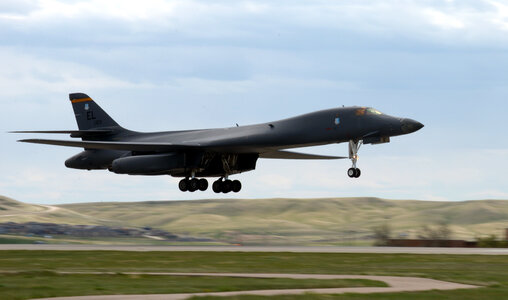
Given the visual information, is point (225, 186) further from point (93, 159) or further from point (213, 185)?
point (93, 159)

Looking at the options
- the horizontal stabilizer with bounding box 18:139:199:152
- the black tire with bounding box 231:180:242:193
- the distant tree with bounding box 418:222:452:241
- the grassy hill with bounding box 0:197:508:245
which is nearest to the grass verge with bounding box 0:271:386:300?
the horizontal stabilizer with bounding box 18:139:199:152

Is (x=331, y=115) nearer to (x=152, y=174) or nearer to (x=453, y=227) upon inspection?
(x=152, y=174)

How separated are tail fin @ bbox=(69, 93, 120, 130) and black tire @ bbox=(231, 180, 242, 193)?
872 centimetres

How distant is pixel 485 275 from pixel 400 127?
36.2 ft

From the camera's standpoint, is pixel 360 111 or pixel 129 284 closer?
pixel 129 284

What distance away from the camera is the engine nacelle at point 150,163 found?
1677 inches

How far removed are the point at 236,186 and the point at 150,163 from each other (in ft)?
17.8

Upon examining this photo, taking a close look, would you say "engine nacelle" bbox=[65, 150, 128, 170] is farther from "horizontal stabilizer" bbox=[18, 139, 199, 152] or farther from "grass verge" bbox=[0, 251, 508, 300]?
"grass verge" bbox=[0, 251, 508, 300]

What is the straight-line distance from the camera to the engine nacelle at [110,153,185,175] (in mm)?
42594

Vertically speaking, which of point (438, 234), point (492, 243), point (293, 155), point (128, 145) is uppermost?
point (293, 155)

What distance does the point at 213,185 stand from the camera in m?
44.5

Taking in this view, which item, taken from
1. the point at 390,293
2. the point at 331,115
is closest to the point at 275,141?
the point at 331,115

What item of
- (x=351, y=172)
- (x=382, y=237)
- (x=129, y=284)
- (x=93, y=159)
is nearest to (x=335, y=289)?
(x=129, y=284)

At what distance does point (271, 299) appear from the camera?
1762 cm
